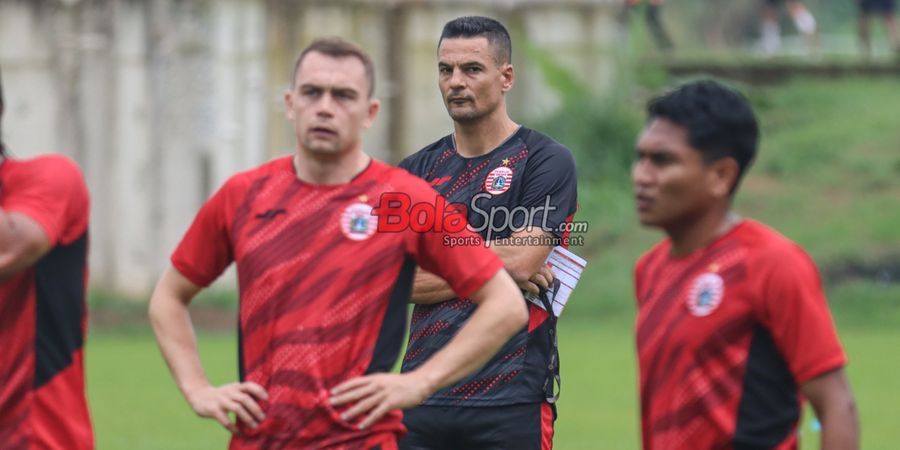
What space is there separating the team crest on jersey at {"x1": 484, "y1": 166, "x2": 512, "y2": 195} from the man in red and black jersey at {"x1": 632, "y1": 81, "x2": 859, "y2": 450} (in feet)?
6.36

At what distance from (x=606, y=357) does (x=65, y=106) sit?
320 inches

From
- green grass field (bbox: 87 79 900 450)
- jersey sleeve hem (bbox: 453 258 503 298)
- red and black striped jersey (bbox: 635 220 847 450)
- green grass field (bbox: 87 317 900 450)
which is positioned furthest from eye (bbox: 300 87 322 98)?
green grass field (bbox: 87 79 900 450)

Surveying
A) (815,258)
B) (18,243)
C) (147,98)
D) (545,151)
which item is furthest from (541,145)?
(815,258)

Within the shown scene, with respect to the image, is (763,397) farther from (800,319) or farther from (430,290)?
(430,290)

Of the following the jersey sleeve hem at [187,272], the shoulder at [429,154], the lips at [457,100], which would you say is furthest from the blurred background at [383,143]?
the jersey sleeve hem at [187,272]

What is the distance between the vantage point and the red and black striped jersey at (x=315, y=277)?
5.65 meters

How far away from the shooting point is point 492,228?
298 inches

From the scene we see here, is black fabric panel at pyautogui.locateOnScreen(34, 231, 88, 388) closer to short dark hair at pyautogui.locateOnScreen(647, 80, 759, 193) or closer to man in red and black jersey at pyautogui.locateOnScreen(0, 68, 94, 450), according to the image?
man in red and black jersey at pyautogui.locateOnScreen(0, 68, 94, 450)

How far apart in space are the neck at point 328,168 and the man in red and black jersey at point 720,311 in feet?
3.49

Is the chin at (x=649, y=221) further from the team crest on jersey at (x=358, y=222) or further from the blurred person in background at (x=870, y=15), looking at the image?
the blurred person in background at (x=870, y=15)

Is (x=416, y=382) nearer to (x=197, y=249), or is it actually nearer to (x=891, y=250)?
(x=197, y=249)

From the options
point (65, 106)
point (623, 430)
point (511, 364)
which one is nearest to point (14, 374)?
point (511, 364)

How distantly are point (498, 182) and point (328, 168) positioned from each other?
6.13 feet

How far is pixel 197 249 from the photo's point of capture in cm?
593
